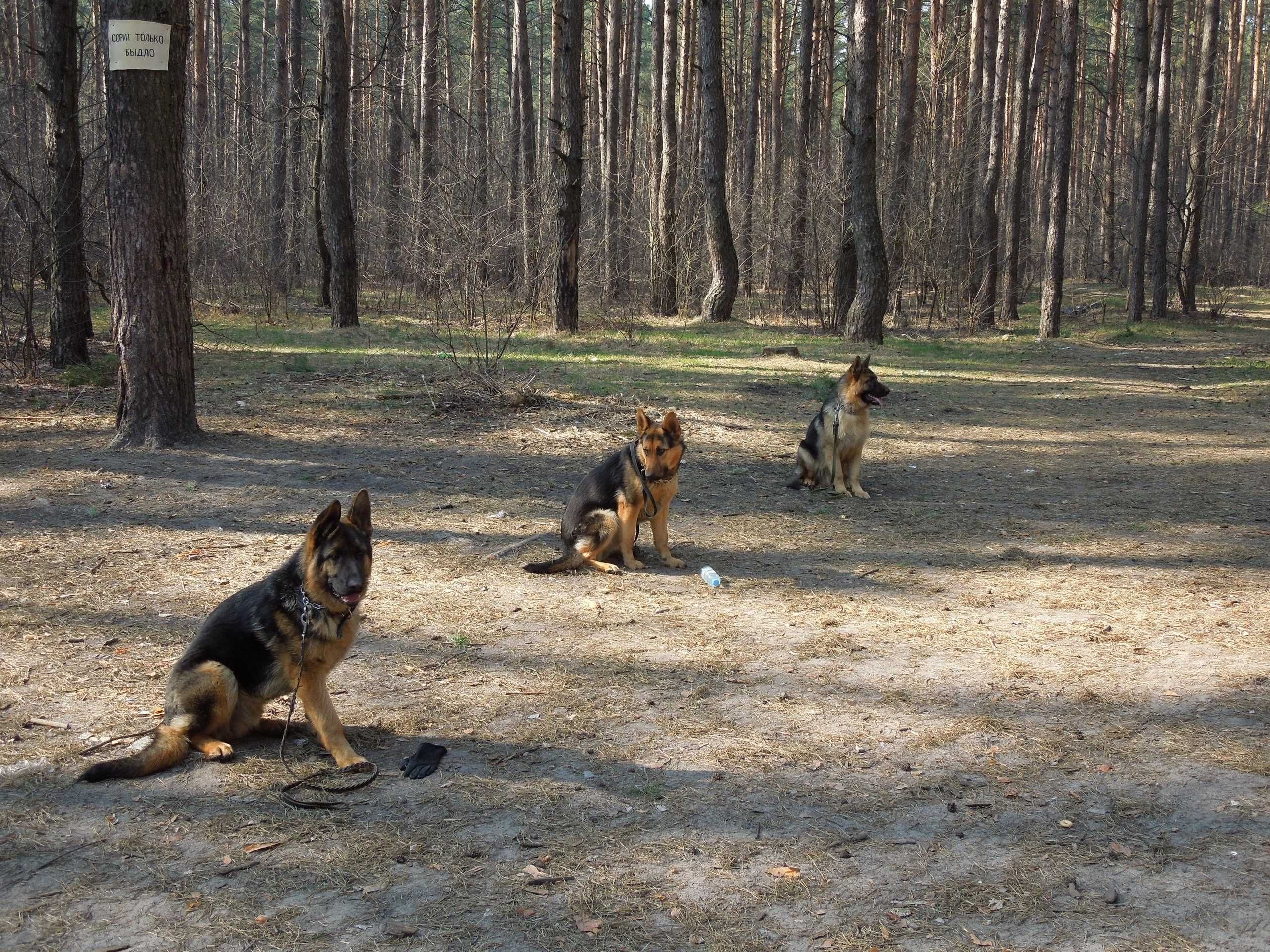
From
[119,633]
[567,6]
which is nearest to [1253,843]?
[119,633]

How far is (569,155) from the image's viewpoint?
2119cm

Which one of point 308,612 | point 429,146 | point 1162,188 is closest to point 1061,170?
point 1162,188

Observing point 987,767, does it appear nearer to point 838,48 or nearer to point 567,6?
point 567,6

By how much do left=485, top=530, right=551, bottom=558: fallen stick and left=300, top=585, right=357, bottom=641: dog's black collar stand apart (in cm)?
367

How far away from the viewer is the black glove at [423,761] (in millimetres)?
4758

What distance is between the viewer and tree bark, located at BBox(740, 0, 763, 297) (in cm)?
3303

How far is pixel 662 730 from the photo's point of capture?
5340 millimetres

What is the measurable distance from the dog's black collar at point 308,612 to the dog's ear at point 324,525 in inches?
9.2

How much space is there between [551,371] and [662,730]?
12.1 metres

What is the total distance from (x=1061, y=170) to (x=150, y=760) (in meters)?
24.3

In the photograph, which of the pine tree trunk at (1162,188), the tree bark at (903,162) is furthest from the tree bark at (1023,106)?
the pine tree trunk at (1162,188)

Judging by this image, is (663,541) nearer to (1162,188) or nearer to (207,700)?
(207,700)

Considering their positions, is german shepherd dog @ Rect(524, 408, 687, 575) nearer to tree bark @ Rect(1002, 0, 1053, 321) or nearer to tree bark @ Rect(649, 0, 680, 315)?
tree bark @ Rect(649, 0, 680, 315)

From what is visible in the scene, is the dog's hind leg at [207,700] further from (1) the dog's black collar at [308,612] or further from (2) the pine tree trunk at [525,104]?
(2) the pine tree trunk at [525,104]
